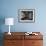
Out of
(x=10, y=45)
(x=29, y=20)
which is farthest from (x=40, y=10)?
(x=10, y=45)

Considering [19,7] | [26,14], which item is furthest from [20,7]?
[26,14]

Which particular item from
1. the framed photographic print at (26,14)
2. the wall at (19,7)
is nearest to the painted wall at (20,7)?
the wall at (19,7)

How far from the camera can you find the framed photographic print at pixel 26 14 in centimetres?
459

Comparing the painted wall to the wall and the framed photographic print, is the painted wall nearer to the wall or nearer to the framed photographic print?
the wall

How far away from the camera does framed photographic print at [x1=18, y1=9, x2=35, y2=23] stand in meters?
4.59

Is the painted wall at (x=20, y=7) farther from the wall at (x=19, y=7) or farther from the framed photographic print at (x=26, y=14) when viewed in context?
the framed photographic print at (x=26, y=14)

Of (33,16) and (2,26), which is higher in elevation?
(33,16)

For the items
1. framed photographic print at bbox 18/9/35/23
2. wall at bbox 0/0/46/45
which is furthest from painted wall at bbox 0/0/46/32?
framed photographic print at bbox 18/9/35/23

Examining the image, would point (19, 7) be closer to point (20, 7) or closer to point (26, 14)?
point (20, 7)

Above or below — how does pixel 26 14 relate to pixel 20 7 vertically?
below

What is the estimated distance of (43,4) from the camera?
4.60m

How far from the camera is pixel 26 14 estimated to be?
182 inches

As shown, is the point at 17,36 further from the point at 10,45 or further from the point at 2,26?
the point at 2,26

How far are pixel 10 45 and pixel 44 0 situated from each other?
194cm
